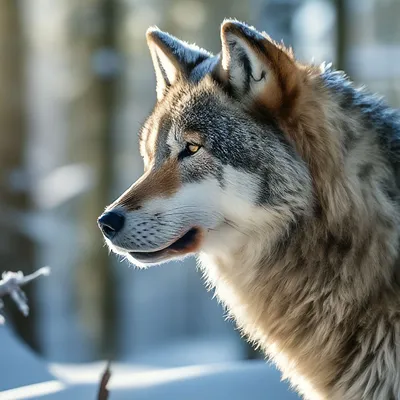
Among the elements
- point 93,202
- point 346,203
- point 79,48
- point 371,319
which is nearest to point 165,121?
point 346,203

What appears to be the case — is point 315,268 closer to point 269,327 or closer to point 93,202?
point 269,327

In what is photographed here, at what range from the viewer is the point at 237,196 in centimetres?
290

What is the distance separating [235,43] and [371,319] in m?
1.21

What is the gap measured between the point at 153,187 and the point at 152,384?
1073 mm

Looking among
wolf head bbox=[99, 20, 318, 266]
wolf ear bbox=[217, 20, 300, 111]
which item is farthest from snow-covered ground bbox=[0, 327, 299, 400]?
wolf ear bbox=[217, 20, 300, 111]

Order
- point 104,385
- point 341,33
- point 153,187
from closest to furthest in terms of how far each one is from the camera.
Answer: point 104,385, point 153,187, point 341,33

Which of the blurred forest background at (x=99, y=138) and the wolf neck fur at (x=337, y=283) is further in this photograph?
the blurred forest background at (x=99, y=138)

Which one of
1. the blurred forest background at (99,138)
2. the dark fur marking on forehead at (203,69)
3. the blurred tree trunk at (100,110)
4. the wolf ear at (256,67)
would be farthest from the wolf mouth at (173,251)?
the blurred tree trunk at (100,110)

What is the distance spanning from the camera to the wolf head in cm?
289

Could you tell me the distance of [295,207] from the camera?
2.90 meters

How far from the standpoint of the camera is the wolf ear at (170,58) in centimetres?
340

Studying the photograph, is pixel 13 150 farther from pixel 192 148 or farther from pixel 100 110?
pixel 192 148

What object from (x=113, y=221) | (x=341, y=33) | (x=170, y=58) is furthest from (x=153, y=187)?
(x=341, y=33)

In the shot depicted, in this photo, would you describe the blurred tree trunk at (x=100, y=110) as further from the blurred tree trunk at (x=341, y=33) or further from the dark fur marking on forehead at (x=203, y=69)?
the dark fur marking on forehead at (x=203, y=69)
